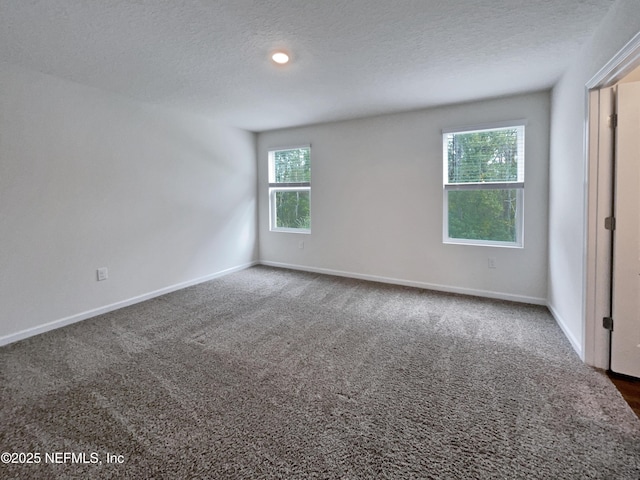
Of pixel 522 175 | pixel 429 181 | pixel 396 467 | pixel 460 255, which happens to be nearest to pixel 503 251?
pixel 460 255

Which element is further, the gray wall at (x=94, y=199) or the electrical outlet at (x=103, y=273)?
the electrical outlet at (x=103, y=273)

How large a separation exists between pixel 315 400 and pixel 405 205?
2947 mm

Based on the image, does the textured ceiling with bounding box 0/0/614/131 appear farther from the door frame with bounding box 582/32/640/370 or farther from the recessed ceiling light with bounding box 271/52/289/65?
the door frame with bounding box 582/32/640/370

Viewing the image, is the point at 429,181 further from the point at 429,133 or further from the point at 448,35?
the point at 448,35

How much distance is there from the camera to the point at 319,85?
124 inches

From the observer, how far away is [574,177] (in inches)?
97.1

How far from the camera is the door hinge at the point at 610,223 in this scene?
2.10 metres

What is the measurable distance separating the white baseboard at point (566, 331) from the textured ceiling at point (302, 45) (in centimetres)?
226

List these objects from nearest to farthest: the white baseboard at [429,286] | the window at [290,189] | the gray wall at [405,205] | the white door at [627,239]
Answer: the white door at [627,239] → the gray wall at [405,205] → the white baseboard at [429,286] → the window at [290,189]

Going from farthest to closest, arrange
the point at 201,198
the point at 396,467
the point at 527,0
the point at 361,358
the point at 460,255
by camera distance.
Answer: the point at 201,198 → the point at 460,255 → the point at 361,358 → the point at 527,0 → the point at 396,467

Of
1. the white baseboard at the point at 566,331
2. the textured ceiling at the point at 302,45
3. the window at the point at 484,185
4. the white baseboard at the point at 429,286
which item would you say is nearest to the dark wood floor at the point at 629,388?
the white baseboard at the point at 566,331

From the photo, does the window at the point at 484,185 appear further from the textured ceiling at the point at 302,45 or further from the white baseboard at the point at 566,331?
the white baseboard at the point at 566,331

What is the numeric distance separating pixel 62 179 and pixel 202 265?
200 cm

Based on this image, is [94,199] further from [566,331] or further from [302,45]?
[566,331]
